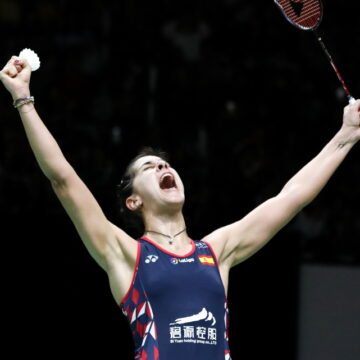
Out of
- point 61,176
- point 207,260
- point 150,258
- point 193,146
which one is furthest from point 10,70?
point 193,146

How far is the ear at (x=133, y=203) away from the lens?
4730 mm

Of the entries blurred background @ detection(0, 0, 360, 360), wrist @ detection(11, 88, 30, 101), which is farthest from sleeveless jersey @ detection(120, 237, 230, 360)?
blurred background @ detection(0, 0, 360, 360)

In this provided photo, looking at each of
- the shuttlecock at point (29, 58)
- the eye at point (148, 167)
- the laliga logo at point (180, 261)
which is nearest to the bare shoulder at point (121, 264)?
the laliga logo at point (180, 261)

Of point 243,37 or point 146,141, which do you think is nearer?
point 146,141

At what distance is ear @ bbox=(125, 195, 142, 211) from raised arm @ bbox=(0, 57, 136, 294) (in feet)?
1.56

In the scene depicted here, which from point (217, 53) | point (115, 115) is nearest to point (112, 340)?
point (115, 115)

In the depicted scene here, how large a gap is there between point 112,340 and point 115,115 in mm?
3017

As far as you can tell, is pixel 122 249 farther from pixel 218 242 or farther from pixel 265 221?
pixel 265 221

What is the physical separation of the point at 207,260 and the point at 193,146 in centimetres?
505

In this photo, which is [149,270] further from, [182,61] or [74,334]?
[182,61]

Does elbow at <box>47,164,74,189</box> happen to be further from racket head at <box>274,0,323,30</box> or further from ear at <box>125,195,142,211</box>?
racket head at <box>274,0,323,30</box>

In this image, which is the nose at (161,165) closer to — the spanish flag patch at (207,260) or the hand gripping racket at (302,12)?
the spanish flag patch at (207,260)

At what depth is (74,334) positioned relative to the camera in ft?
23.6

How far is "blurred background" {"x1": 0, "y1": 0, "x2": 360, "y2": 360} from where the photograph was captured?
714cm
